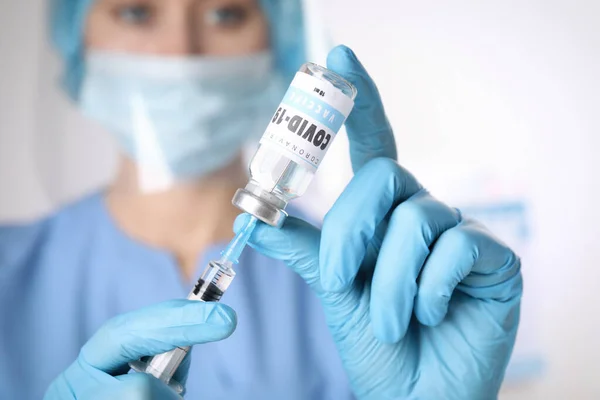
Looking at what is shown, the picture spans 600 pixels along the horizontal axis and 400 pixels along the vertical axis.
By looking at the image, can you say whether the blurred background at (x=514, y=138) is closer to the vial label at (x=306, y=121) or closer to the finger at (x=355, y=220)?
the finger at (x=355, y=220)

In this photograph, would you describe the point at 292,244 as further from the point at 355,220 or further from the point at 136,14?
the point at 136,14

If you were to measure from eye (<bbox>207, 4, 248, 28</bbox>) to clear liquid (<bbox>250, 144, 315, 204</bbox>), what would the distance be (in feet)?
2.93

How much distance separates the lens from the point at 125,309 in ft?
5.14

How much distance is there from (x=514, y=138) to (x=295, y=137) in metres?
1.25

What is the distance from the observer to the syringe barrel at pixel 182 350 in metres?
0.89

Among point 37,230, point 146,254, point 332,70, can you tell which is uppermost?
point 332,70

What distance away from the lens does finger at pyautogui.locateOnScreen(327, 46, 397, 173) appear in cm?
97

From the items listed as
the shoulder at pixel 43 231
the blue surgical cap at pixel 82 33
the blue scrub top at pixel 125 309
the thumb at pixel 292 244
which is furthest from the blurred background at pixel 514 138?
the thumb at pixel 292 244

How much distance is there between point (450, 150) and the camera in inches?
72.3

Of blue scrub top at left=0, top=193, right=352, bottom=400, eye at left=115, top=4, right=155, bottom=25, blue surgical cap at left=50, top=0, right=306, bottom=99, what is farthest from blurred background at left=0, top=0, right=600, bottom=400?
eye at left=115, top=4, right=155, bottom=25

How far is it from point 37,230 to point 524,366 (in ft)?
4.99

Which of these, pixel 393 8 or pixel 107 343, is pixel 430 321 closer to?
pixel 107 343

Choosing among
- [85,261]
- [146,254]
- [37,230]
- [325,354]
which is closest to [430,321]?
[325,354]

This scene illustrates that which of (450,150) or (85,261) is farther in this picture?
(450,150)
